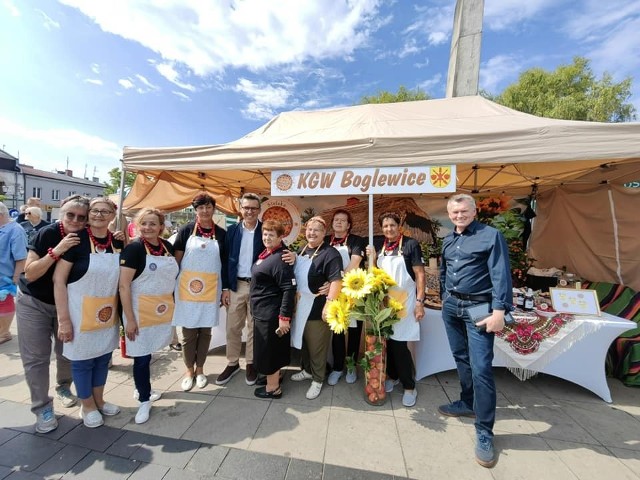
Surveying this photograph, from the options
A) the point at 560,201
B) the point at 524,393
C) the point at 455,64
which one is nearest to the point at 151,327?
the point at 524,393

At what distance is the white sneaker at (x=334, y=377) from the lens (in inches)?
109

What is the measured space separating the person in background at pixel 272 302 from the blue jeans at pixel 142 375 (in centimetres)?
87

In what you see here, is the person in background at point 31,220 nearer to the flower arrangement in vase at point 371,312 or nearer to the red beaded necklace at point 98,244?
the red beaded necklace at point 98,244

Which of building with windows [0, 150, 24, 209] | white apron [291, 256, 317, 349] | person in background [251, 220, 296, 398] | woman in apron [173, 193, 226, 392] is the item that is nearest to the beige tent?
woman in apron [173, 193, 226, 392]

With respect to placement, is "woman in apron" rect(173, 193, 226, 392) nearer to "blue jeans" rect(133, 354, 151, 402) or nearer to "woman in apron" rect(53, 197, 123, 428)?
"blue jeans" rect(133, 354, 151, 402)

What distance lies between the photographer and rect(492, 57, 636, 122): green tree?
43.5 ft

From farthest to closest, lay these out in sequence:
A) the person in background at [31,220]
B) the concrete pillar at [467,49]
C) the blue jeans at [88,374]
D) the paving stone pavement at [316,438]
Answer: the concrete pillar at [467,49] → the person in background at [31,220] → the blue jeans at [88,374] → the paving stone pavement at [316,438]

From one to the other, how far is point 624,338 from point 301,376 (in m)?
3.50

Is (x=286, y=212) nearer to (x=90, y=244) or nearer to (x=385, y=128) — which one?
(x=385, y=128)

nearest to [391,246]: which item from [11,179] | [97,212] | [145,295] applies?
[145,295]

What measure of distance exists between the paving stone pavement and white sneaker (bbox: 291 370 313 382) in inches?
6.6

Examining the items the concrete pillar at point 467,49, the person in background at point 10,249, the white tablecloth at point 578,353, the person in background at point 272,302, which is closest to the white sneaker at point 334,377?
the person in background at point 272,302

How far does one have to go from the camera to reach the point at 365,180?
8.60 feet

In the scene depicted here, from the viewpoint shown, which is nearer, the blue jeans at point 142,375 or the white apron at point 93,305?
the white apron at point 93,305
